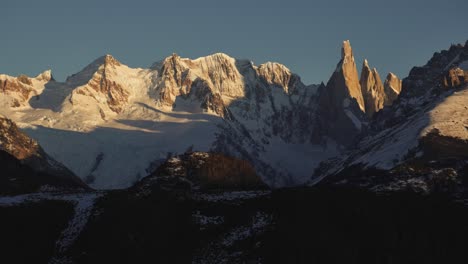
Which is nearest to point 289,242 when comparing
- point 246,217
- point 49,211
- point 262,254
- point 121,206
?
point 262,254

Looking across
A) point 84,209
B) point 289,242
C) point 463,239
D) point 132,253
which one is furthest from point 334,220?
point 84,209

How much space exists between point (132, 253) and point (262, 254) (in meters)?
12.5

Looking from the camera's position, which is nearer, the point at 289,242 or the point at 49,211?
the point at 289,242

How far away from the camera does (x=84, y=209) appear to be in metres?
91.2

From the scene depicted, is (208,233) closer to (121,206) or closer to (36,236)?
(121,206)

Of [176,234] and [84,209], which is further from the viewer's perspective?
[84,209]

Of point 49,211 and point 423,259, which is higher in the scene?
point 49,211

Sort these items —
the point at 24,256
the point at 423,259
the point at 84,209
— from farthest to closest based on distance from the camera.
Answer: the point at 84,209, the point at 24,256, the point at 423,259

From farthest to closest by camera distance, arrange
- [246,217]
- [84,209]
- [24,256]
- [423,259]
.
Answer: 1. [84,209]
2. [246,217]
3. [24,256]
4. [423,259]

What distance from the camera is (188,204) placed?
91.2 metres

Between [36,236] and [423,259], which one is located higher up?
[36,236]

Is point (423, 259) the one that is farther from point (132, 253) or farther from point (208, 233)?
point (132, 253)

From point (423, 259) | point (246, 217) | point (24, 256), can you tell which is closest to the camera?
point (423, 259)

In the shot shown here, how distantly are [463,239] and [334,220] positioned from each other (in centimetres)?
1228
